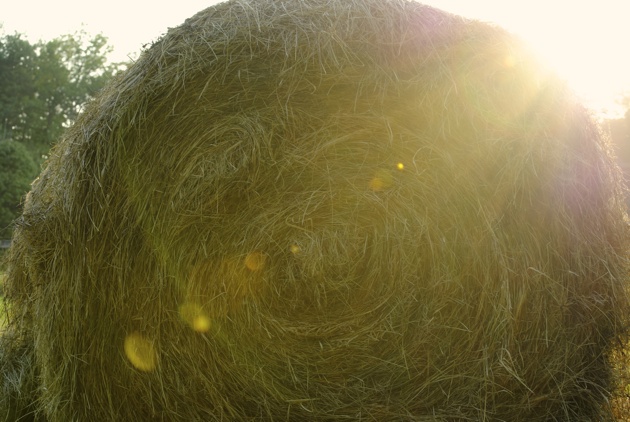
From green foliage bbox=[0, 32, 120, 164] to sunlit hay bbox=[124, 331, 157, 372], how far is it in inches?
897

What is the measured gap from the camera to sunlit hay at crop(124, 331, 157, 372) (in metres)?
2.25

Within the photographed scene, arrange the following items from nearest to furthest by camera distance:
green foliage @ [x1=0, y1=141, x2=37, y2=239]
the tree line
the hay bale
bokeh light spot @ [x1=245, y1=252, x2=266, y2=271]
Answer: the hay bale, bokeh light spot @ [x1=245, y1=252, x2=266, y2=271], green foliage @ [x1=0, y1=141, x2=37, y2=239], the tree line

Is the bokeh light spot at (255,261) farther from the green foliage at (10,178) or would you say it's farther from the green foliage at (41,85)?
the green foliage at (41,85)

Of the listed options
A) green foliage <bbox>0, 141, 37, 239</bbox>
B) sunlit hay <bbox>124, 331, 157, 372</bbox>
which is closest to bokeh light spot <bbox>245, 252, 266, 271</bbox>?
sunlit hay <bbox>124, 331, 157, 372</bbox>

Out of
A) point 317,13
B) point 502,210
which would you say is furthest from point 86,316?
point 502,210

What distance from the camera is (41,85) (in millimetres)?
26578

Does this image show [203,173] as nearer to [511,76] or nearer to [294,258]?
[294,258]

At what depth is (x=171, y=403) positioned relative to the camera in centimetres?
226

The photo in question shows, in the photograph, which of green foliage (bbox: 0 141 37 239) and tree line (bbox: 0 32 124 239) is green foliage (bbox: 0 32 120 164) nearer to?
tree line (bbox: 0 32 124 239)

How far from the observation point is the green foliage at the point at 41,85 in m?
25.1

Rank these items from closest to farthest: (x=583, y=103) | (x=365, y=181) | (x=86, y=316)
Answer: (x=86, y=316) < (x=365, y=181) < (x=583, y=103)

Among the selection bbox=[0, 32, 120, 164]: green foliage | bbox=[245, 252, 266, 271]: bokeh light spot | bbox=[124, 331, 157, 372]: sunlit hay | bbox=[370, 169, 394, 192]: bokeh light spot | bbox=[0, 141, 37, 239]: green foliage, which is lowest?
bbox=[0, 32, 120, 164]: green foliage

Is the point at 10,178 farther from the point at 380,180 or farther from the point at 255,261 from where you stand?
the point at 380,180

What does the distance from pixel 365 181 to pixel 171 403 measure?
1.09 meters
